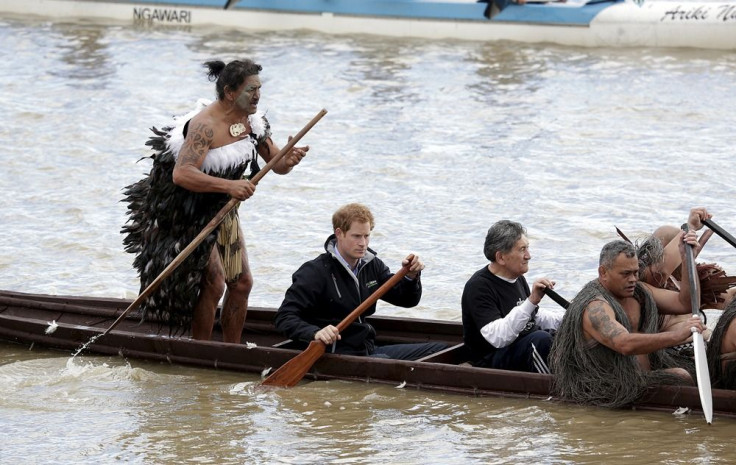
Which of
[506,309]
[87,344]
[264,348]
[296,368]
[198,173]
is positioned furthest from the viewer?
[87,344]

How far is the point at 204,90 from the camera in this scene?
2250 centimetres

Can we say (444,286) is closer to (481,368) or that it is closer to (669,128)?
(481,368)

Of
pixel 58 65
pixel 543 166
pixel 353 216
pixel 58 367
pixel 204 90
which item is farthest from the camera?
pixel 58 65

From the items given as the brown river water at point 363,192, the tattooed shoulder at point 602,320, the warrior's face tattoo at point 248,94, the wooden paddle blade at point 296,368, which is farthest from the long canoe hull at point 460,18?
the tattooed shoulder at point 602,320

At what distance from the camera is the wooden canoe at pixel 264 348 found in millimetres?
7527

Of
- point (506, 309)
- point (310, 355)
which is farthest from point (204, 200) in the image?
point (506, 309)

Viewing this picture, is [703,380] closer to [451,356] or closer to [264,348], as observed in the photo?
[451,356]

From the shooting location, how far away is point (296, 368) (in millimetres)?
8023

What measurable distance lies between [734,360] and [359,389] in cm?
219

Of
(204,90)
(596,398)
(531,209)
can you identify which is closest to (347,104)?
(204,90)

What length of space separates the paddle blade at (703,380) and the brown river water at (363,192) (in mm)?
197

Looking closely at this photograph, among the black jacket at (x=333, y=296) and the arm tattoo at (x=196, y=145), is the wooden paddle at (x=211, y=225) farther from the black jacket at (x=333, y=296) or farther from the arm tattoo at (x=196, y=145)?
the black jacket at (x=333, y=296)

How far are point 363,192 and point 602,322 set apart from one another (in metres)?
8.69

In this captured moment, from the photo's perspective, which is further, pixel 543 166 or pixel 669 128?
pixel 669 128
